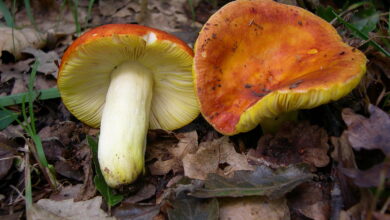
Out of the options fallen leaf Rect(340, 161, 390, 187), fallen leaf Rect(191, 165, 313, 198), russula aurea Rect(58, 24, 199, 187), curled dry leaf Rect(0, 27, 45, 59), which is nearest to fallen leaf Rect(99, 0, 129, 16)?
curled dry leaf Rect(0, 27, 45, 59)

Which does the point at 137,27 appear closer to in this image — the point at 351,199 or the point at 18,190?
the point at 18,190

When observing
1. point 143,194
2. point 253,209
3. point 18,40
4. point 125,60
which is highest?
point 125,60

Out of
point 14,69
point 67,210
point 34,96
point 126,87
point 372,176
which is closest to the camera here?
point 372,176

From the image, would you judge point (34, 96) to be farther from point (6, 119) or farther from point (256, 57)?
point (256, 57)

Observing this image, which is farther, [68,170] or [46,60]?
[46,60]

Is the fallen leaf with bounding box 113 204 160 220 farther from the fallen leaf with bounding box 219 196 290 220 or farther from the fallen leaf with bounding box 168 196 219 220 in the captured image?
the fallen leaf with bounding box 219 196 290 220

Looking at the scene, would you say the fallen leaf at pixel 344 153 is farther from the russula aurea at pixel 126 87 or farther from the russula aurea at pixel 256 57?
the russula aurea at pixel 126 87

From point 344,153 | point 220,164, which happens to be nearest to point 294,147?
point 344,153
